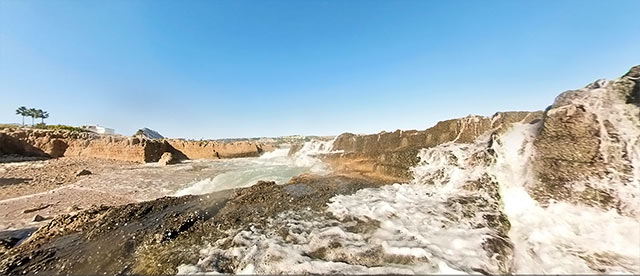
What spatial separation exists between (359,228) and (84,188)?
11784 mm

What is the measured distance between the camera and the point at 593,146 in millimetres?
3928

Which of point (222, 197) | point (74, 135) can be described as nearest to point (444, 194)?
point (222, 197)

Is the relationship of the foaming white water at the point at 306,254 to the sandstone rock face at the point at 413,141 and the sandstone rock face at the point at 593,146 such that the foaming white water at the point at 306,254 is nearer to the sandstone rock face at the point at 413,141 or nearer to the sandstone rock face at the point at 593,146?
the sandstone rock face at the point at 593,146

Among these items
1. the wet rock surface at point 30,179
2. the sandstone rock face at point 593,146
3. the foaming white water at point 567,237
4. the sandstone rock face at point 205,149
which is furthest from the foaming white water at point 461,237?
the sandstone rock face at point 205,149

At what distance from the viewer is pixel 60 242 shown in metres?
4.00

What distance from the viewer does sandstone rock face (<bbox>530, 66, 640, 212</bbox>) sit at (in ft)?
11.6

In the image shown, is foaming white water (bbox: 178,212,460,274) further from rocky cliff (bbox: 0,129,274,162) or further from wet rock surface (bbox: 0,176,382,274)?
rocky cliff (bbox: 0,129,274,162)

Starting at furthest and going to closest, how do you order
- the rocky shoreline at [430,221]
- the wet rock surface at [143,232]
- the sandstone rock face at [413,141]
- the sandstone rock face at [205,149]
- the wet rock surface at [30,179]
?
the sandstone rock face at [205,149], the wet rock surface at [30,179], the sandstone rock face at [413,141], the wet rock surface at [143,232], the rocky shoreline at [430,221]

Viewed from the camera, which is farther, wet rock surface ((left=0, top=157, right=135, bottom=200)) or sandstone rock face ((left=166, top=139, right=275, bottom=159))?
sandstone rock face ((left=166, top=139, right=275, bottom=159))

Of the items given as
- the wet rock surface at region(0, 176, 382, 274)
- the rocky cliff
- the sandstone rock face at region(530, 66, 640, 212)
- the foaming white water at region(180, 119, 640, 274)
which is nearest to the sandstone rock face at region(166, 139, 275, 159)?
the rocky cliff

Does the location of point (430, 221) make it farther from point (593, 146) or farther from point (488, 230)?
point (593, 146)

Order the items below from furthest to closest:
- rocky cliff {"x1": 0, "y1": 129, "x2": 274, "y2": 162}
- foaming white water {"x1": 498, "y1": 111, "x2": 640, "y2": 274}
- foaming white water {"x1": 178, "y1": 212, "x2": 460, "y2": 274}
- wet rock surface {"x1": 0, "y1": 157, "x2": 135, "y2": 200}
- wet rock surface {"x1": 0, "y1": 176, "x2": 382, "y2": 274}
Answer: rocky cliff {"x1": 0, "y1": 129, "x2": 274, "y2": 162} < wet rock surface {"x1": 0, "y1": 157, "x2": 135, "y2": 200} < wet rock surface {"x1": 0, "y1": 176, "x2": 382, "y2": 274} < foaming white water {"x1": 178, "y1": 212, "x2": 460, "y2": 274} < foaming white water {"x1": 498, "y1": 111, "x2": 640, "y2": 274}

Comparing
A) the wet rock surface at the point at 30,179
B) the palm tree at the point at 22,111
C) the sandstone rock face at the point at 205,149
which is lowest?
the wet rock surface at the point at 30,179

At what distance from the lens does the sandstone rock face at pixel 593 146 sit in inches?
139
